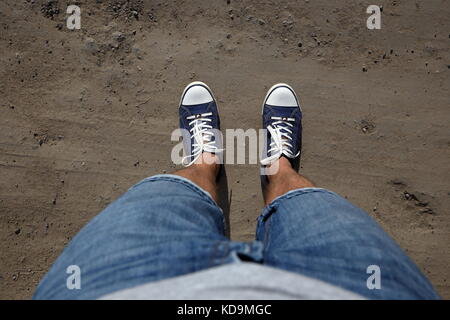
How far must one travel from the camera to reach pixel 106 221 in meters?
1.17

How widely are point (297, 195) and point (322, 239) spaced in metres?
0.32

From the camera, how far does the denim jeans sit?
101cm

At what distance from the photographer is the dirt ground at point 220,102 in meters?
1.86

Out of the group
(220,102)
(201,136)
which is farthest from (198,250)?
A: (220,102)

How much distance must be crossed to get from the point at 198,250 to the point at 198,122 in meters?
0.95

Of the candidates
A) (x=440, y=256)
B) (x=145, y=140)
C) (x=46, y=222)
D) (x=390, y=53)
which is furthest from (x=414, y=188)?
(x=46, y=222)

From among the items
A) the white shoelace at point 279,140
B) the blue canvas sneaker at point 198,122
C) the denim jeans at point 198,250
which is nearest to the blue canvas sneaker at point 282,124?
the white shoelace at point 279,140

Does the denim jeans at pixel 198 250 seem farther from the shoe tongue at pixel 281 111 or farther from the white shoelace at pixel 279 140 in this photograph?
the shoe tongue at pixel 281 111

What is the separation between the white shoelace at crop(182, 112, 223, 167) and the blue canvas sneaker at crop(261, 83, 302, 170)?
284mm

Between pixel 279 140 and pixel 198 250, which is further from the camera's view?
pixel 279 140

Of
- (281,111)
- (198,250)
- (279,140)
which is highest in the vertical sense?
(281,111)

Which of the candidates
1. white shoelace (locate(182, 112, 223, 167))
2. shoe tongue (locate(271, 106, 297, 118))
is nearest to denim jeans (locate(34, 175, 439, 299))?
white shoelace (locate(182, 112, 223, 167))

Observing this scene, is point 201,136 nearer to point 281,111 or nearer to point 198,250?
point 281,111

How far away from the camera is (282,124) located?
1893 mm
